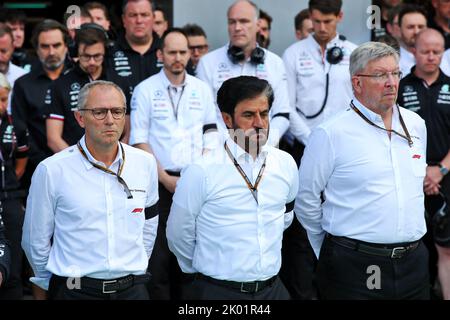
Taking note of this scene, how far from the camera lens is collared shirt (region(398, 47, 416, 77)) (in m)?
6.40

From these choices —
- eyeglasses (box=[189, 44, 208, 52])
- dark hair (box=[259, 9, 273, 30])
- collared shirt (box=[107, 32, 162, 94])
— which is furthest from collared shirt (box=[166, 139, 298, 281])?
dark hair (box=[259, 9, 273, 30])

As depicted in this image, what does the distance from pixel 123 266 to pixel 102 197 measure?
36cm

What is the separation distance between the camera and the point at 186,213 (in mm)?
3889

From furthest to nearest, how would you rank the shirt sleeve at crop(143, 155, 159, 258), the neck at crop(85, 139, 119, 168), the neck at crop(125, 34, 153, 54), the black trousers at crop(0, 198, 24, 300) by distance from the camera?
the neck at crop(125, 34, 153, 54), the black trousers at crop(0, 198, 24, 300), the shirt sleeve at crop(143, 155, 159, 258), the neck at crop(85, 139, 119, 168)

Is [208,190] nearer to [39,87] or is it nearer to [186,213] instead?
[186,213]

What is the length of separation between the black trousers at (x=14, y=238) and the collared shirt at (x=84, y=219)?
1.32m

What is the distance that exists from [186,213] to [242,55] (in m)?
2.45

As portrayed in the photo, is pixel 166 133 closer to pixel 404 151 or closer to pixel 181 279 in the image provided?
pixel 181 279

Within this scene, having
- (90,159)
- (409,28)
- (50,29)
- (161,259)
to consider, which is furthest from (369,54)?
(50,29)

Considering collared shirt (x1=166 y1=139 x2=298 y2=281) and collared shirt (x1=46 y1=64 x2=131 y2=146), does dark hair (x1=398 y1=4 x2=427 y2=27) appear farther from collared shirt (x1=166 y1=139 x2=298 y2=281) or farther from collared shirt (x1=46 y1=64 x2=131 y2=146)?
collared shirt (x1=166 y1=139 x2=298 y2=281)

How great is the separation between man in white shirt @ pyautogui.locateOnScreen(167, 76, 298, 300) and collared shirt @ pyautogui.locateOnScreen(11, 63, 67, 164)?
2.43m

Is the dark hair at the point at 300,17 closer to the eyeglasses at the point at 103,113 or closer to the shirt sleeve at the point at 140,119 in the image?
the shirt sleeve at the point at 140,119

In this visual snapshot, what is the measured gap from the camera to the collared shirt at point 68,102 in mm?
5645

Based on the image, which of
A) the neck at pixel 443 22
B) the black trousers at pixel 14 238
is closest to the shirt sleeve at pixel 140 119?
the black trousers at pixel 14 238
